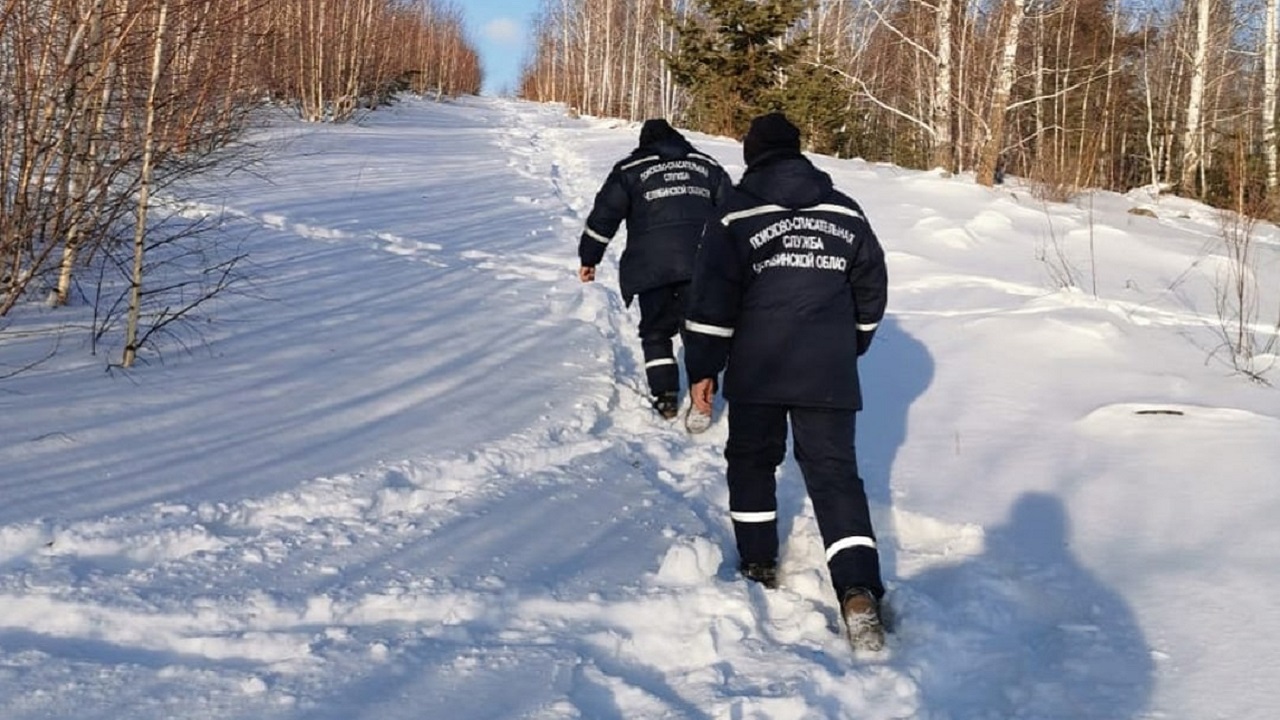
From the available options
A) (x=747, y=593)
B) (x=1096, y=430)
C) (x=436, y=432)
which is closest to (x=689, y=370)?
(x=747, y=593)

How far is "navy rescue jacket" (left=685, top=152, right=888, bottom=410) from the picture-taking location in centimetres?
300

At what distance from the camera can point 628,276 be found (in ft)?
17.0

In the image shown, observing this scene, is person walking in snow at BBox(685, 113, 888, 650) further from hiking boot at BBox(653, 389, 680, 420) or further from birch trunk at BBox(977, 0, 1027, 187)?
birch trunk at BBox(977, 0, 1027, 187)

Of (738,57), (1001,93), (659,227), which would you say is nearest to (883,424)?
(659,227)

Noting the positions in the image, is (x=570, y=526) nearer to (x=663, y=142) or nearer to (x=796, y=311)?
(x=796, y=311)

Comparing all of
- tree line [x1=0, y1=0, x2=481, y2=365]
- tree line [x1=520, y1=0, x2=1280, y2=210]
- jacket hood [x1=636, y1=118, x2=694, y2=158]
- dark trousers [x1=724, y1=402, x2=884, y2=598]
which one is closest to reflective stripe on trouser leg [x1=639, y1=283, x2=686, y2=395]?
jacket hood [x1=636, y1=118, x2=694, y2=158]

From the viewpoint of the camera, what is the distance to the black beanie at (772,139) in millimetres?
3084

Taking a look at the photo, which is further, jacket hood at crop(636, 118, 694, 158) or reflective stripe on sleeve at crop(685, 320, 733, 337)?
jacket hood at crop(636, 118, 694, 158)

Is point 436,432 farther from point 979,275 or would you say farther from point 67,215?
point 979,275

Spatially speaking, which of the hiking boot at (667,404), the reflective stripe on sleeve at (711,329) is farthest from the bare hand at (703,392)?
the hiking boot at (667,404)

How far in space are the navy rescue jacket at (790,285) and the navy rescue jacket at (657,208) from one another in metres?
1.91

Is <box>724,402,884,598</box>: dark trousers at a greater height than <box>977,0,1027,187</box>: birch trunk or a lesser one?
lesser

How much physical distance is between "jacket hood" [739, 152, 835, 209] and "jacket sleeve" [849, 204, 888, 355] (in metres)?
0.17

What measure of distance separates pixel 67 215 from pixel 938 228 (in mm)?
7609
